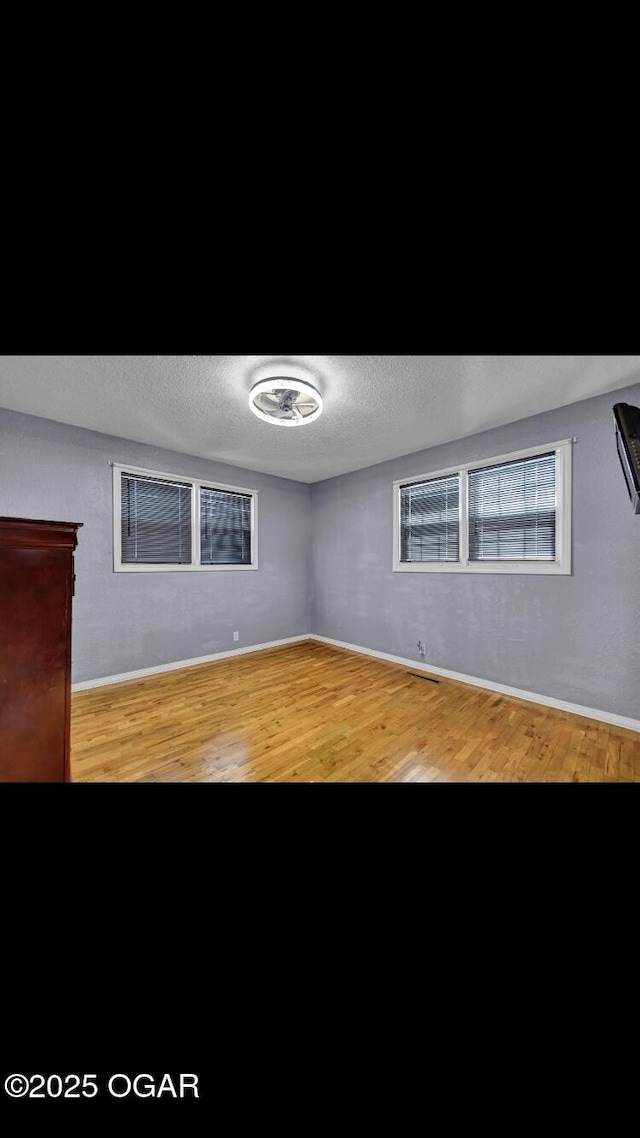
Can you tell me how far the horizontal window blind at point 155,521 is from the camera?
3.44 metres

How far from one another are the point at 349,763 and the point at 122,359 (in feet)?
8.96

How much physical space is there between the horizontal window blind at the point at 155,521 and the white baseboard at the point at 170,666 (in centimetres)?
109

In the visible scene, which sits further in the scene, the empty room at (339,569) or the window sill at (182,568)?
the window sill at (182,568)

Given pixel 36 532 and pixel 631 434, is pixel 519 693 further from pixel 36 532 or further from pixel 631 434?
pixel 36 532

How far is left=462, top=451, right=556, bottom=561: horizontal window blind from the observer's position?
2844 mm

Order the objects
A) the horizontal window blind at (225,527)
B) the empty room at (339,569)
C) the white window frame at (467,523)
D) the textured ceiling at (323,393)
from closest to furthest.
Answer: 1. the empty room at (339,569)
2. the textured ceiling at (323,393)
3. the white window frame at (467,523)
4. the horizontal window blind at (225,527)

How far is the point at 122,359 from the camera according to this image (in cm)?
213

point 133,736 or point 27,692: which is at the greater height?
point 27,692

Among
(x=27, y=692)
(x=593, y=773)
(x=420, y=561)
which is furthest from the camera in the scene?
(x=420, y=561)

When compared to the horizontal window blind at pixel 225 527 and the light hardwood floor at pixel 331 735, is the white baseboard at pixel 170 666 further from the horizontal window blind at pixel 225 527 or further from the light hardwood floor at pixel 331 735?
the horizontal window blind at pixel 225 527

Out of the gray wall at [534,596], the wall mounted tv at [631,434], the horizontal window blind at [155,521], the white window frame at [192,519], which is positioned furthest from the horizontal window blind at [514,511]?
the horizontal window blind at [155,521]

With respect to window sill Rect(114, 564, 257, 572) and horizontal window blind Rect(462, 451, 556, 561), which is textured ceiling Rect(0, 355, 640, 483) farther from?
→ window sill Rect(114, 564, 257, 572)
